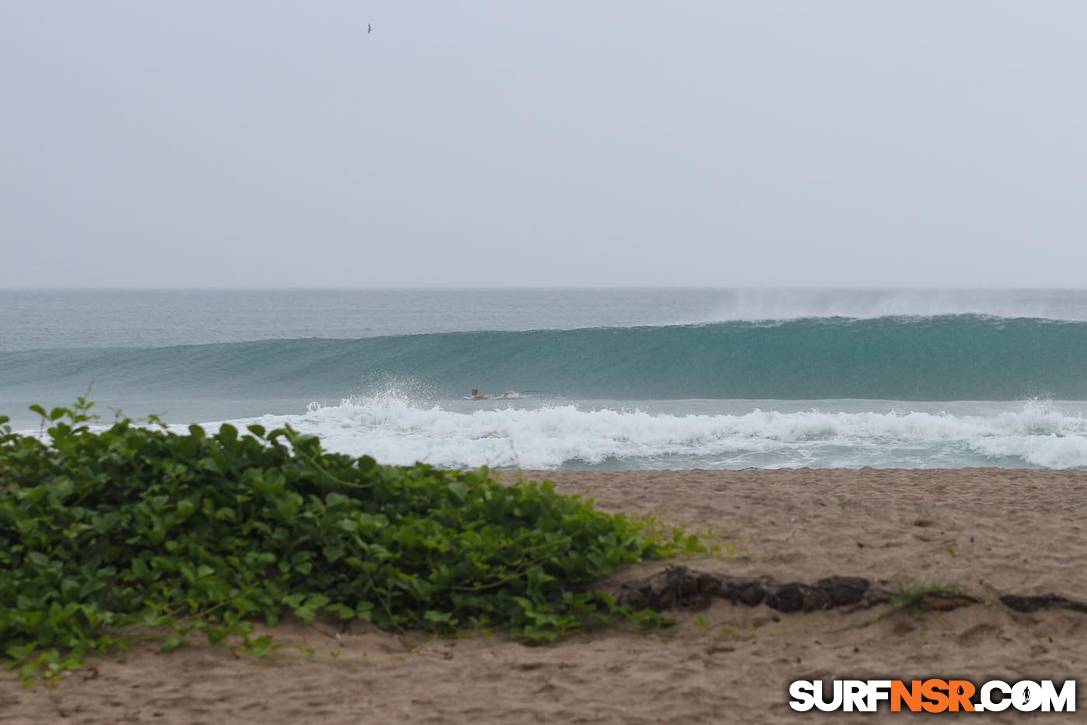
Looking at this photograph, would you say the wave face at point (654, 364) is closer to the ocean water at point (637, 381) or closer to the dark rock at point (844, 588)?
the ocean water at point (637, 381)

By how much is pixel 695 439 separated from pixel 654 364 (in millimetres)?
11667

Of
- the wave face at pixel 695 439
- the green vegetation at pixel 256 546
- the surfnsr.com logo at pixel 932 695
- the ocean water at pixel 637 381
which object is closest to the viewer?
the surfnsr.com logo at pixel 932 695

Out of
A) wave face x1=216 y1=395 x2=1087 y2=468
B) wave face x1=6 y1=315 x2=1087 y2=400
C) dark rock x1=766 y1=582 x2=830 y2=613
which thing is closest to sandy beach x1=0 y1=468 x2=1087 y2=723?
dark rock x1=766 y1=582 x2=830 y2=613

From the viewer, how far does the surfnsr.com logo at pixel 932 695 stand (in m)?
3.16

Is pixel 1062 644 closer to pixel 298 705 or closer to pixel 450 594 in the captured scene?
pixel 450 594

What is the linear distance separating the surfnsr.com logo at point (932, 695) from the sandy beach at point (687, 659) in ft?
0.26

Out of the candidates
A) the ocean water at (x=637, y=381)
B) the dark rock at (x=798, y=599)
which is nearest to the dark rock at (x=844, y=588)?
the dark rock at (x=798, y=599)

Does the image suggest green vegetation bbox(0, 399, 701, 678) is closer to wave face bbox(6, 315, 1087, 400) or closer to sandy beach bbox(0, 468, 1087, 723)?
sandy beach bbox(0, 468, 1087, 723)

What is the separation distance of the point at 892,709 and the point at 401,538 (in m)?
2.05

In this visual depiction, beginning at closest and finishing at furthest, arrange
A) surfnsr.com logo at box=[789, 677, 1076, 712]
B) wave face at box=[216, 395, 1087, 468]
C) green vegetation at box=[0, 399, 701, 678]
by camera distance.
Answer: surfnsr.com logo at box=[789, 677, 1076, 712] → green vegetation at box=[0, 399, 701, 678] → wave face at box=[216, 395, 1087, 468]

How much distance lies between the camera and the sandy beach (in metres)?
3.17

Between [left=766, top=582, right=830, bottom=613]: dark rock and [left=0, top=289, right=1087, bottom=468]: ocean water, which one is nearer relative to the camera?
[left=766, top=582, right=830, bottom=613]: dark rock

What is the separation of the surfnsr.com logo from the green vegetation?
102 centimetres

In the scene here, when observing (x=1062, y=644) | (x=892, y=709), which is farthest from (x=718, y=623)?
(x=1062, y=644)
